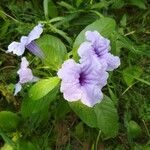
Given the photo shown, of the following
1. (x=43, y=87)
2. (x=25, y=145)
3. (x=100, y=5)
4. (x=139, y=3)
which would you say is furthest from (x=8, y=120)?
(x=139, y=3)

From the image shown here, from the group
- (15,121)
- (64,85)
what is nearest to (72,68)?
(64,85)

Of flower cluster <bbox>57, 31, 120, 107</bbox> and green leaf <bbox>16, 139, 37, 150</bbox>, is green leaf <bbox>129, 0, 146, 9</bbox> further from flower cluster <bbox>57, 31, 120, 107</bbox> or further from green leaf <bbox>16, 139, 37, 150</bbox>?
green leaf <bbox>16, 139, 37, 150</bbox>

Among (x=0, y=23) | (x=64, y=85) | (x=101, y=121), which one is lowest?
(x=101, y=121)

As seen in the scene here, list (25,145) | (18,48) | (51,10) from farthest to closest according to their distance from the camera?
(51,10)
(25,145)
(18,48)

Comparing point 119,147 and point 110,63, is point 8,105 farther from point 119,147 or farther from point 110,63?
point 110,63

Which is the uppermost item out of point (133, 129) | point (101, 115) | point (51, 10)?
point (51, 10)

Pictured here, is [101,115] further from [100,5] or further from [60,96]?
[100,5]

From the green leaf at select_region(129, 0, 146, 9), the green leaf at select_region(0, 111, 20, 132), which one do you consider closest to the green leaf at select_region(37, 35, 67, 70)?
the green leaf at select_region(0, 111, 20, 132)
